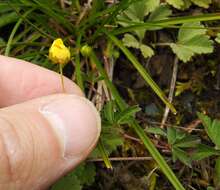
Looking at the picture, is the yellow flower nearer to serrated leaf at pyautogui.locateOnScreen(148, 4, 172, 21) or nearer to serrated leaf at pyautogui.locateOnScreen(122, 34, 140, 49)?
serrated leaf at pyautogui.locateOnScreen(122, 34, 140, 49)

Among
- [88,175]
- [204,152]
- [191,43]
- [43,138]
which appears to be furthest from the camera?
[191,43]

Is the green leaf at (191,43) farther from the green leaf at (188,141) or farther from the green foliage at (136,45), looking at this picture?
the green leaf at (188,141)

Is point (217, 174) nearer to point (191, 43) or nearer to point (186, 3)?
point (191, 43)

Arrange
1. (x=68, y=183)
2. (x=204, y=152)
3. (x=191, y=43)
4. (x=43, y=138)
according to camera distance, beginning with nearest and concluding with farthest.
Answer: (x=43, y=138), (x=204, y=152), (x=68, y=183), (x=191, y=43)

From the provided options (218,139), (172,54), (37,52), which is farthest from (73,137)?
(172,54)

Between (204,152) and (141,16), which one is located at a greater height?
Answer: (141,16)

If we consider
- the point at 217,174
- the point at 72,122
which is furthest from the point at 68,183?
the point at 217,174

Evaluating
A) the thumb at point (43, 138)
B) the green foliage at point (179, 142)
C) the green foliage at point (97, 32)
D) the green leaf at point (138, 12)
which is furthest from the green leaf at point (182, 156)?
the green leaf at point (138, 12)
